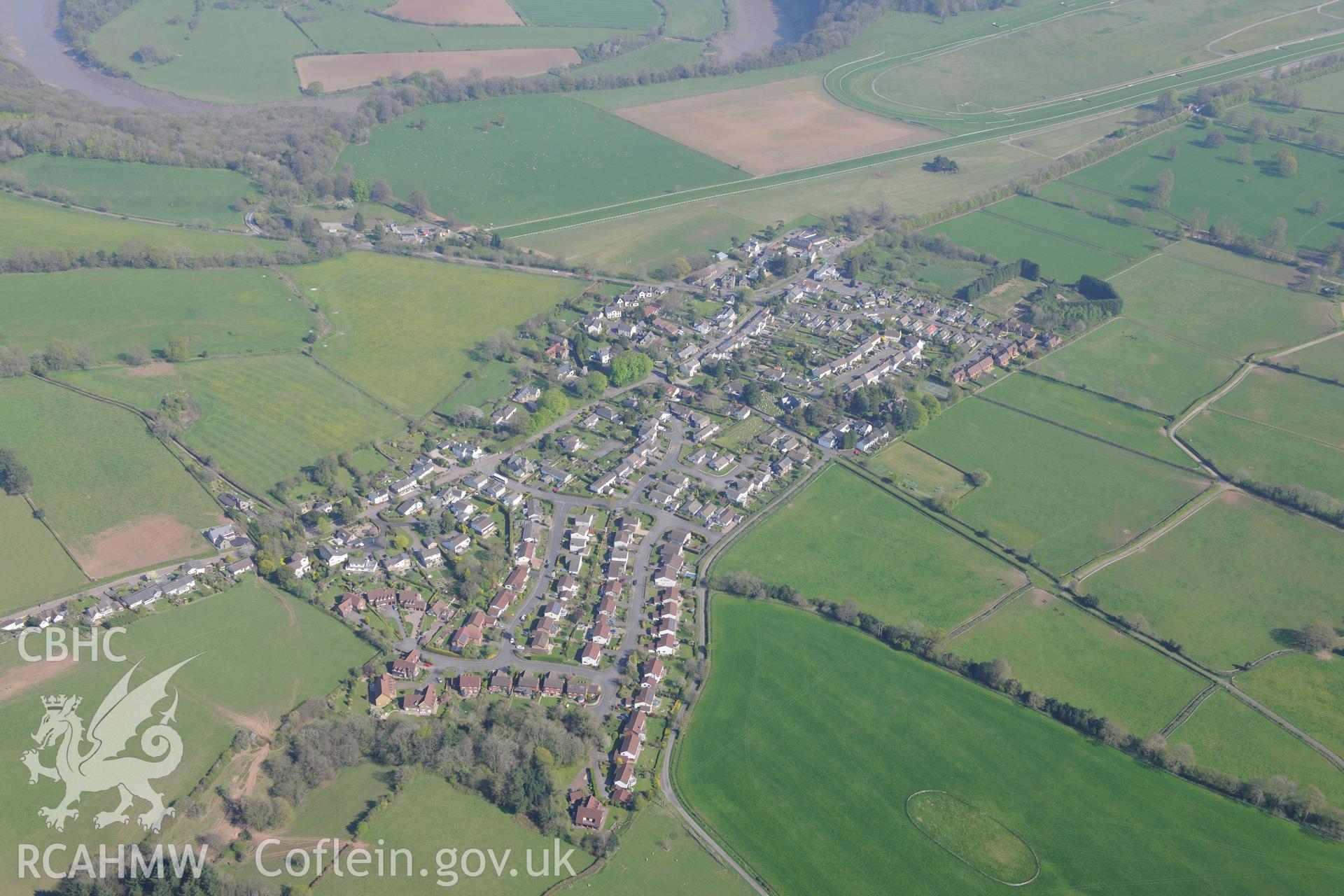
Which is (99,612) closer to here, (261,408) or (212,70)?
(261,408)

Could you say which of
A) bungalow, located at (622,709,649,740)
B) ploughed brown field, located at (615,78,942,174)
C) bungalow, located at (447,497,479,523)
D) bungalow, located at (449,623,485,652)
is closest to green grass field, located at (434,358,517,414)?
bungalow, located at (447,497,479,523)

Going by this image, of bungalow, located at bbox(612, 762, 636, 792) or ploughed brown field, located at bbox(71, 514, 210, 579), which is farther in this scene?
ploughed brown field, located at bbox(71, 514, 210, 579)

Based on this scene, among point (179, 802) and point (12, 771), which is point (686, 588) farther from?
point (12, 771)

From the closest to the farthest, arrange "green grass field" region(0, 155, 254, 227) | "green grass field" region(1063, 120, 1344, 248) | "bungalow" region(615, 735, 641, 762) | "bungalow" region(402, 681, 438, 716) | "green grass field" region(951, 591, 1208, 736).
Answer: "bungalow" region(615, 735, 641, 762), "bungalow" region(402, 681, 438, 716), "green grass field" region(951, 591, 1208, 736), "green grass field" region(0, 155, 254, 227), "green grass field" region(1063, 120, 1344, 248)

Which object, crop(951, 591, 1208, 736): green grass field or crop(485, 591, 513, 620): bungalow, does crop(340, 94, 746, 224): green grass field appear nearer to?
crop(485, 591, 513, 620): bungalow

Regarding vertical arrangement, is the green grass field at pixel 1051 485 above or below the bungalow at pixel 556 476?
below

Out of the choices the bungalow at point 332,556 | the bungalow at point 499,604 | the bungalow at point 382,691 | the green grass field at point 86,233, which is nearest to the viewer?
the bungalow at point 382,691

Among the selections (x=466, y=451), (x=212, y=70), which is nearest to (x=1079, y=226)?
(x=466, y=451)

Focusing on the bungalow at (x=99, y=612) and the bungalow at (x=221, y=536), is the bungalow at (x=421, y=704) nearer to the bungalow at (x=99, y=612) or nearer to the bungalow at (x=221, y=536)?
the bungalow at (x=221, y=536)

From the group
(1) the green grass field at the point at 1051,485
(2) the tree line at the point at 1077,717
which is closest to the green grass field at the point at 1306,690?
(2) the tree line at the point at 1077,717
